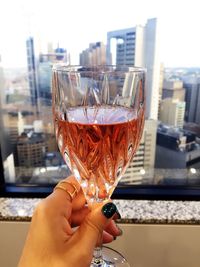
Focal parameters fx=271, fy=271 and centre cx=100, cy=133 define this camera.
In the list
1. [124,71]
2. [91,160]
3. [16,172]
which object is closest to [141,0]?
[124,71]

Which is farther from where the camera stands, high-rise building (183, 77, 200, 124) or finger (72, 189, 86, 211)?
high-rise building (183, 77, 200, 124)

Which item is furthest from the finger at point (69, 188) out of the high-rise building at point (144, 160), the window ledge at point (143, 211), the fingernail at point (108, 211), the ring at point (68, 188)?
the high-rise building at point (144, 160)

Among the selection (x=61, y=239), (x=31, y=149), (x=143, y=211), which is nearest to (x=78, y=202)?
(x=61, y=239)

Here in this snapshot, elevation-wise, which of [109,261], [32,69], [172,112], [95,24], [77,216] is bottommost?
[109,261]

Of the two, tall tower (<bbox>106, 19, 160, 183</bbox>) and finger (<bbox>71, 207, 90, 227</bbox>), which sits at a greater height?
tall tower (<bbox>106, 19, 160, 183</bbox>)

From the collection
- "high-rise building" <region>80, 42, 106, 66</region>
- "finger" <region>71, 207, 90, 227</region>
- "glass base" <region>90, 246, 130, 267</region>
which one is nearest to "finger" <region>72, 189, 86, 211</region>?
"finger" <region>71, 207, 90, 227</region>

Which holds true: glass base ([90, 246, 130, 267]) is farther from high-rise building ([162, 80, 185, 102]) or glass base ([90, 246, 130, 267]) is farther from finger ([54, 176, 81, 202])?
high-rise building ([162, 80, 185, 102])

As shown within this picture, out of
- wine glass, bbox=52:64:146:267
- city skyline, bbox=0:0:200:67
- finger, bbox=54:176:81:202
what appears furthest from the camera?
city skyline, bbox=0:0:200:67

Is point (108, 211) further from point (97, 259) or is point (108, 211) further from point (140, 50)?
point (140, 50)
